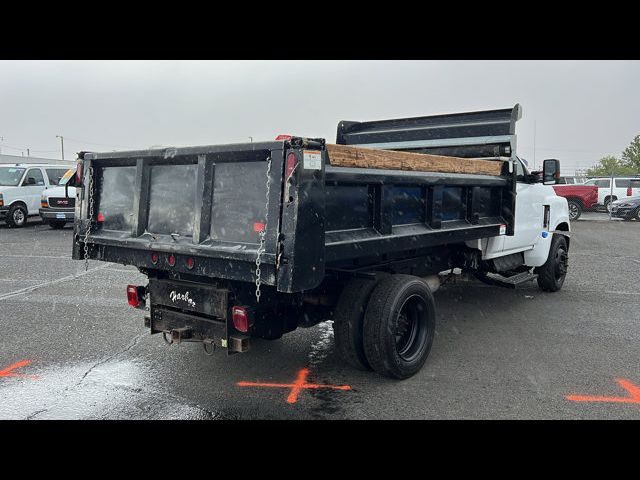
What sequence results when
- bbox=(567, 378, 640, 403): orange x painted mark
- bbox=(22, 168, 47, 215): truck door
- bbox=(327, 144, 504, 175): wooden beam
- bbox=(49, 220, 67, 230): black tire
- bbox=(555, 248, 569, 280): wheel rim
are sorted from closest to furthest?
bbox=(327, 144, 504, 175): wooden beam, bbox=(567, 378, 640, 403): orange x painted mark, bbox=(555, 248, 569, 280): wheel rim, bbox=(49, 220, 67, 230): black tire, bbox=(22, 168, 47, 215): truck door

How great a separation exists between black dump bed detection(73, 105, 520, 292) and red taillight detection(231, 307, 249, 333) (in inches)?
11.5

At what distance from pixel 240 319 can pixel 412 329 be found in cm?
169

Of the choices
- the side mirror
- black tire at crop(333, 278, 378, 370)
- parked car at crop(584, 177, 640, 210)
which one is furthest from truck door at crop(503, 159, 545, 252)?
parked car at crop(584, 177, 640, 210)

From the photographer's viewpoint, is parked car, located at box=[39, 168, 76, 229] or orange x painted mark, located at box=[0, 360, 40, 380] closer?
orange x painted mark, located at box=[0, 360, 40, 380]

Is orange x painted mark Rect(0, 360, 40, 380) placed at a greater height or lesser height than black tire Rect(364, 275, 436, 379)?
lesser

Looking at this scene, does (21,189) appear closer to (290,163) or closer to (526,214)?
(526,214)

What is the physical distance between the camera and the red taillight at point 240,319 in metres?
3.92

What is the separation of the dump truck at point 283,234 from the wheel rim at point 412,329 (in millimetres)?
10

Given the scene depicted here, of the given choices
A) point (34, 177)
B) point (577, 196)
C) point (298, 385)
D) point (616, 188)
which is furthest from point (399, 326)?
point (616, 188)

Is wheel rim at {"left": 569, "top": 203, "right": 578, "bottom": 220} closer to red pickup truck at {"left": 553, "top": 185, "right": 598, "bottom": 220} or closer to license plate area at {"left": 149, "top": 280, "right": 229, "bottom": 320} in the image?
red pickup truck at {"left": 553, "top": 185, "right": 598, "bottom": 220}

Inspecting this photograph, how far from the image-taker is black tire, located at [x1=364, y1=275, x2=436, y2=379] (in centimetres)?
430

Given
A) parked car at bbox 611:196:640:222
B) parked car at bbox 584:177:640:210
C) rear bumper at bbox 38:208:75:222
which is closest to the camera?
rear bumper at bbox 38:208:75:222
